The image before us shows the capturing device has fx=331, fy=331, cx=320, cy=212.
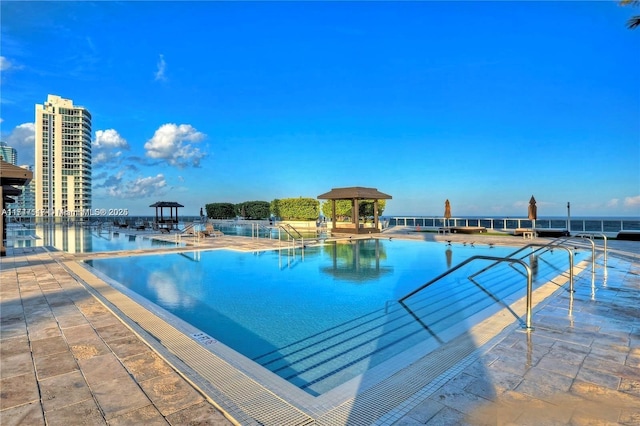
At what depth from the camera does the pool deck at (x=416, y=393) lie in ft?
7.20

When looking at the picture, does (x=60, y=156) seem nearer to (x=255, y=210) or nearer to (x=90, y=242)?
(x=255, y=210)

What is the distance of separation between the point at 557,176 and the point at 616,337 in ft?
115

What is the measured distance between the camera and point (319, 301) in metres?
6.14

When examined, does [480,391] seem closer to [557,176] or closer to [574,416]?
[574,416]

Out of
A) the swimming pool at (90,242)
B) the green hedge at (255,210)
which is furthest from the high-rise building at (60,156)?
the swimming pool at (90,242)

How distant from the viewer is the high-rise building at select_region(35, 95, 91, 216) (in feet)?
263

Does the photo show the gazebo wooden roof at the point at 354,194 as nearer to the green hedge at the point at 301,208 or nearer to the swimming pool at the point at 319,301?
the swimming pool at the point at 319,301

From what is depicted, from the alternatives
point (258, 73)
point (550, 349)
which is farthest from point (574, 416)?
→ point (258, 73)

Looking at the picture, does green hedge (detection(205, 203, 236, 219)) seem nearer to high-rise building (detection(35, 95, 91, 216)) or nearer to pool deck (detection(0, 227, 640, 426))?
pool deck (detection(0, 227, 640, 426))

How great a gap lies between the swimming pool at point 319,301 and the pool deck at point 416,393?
0.95m

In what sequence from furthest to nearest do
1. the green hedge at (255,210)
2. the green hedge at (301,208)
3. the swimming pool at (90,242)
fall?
the green hedge at (255,210) < the green hedge at (301,208) < the swimming pool at (90,242)

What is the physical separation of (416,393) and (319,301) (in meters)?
3.70

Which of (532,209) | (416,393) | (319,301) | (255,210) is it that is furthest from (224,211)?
(416,393)

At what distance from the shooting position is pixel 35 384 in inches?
102
